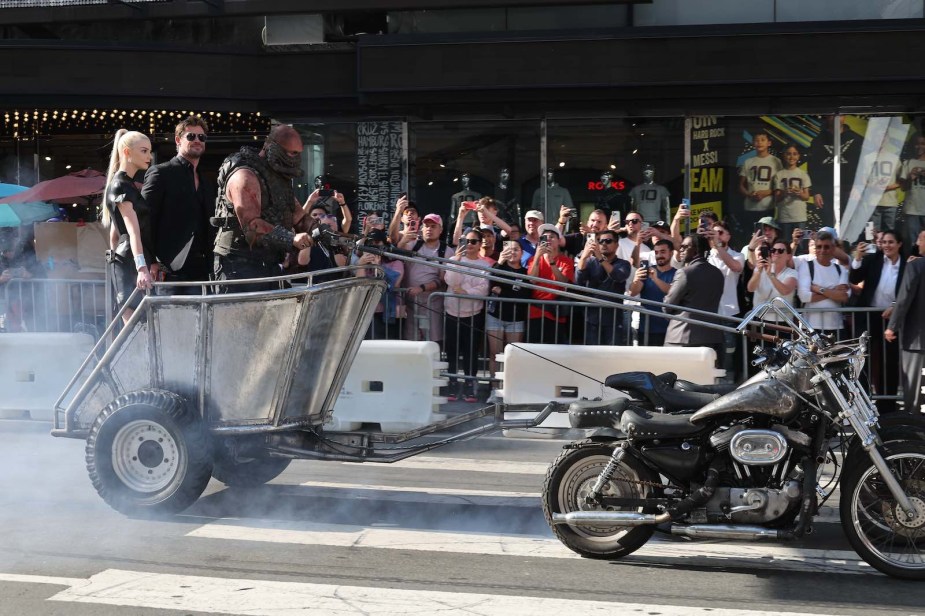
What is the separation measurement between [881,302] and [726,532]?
20.9 ft

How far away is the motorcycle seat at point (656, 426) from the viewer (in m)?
5.71

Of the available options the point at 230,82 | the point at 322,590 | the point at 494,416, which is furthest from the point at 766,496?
the point at 230,82

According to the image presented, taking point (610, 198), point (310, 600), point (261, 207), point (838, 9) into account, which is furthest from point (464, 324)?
point (838, 9)

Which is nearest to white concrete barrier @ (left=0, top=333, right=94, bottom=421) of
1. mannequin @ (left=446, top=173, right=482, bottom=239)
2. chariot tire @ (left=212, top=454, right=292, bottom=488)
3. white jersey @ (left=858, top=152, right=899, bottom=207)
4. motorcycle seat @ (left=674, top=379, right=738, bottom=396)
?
chariot tire @ (left=212, top=454, right=292, bottom=488)

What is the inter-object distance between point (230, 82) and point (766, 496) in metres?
13.1

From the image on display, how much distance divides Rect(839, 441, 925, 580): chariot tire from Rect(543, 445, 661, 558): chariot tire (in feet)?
3.10

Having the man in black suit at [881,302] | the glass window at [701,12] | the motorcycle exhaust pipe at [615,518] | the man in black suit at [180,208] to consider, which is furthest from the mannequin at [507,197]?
the motorcycle exhaust pipe at [615,518]

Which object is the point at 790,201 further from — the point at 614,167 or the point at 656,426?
the point at 656,426

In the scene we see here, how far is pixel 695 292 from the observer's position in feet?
33.4

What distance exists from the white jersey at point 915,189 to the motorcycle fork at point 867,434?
37.1 ft

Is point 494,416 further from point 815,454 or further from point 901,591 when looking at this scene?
point 901,591

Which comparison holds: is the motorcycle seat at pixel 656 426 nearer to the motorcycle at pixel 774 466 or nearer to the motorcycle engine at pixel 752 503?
the motorcycle at pixel 774 466

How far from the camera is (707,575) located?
569 cm

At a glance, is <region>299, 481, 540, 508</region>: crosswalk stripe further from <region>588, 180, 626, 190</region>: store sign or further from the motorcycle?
<region>588, 180, 626, 190</region>: store sign
